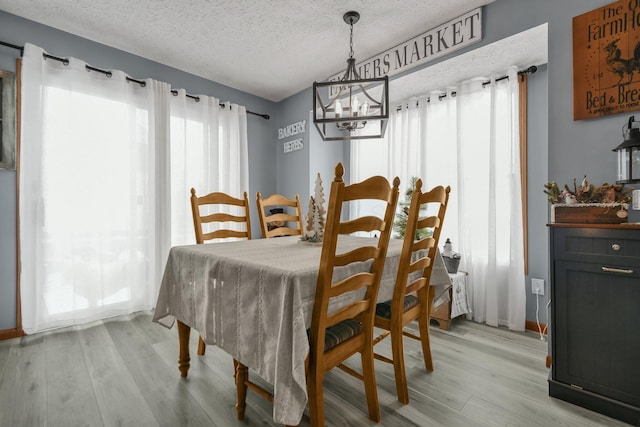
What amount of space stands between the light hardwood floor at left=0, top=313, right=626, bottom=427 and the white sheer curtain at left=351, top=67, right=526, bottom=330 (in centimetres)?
46

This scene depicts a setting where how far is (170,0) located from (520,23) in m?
2.51

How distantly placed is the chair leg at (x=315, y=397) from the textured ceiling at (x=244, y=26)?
8.07 ft

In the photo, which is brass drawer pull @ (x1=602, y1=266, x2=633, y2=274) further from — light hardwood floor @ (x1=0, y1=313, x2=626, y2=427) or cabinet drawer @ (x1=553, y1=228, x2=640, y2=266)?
light hardwood floor @ (x1=0, y1=313, x2=626, y2=427)

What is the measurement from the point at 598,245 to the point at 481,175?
143 centimetres

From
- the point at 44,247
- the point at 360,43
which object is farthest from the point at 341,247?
the point at 44,247

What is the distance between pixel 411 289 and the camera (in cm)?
167

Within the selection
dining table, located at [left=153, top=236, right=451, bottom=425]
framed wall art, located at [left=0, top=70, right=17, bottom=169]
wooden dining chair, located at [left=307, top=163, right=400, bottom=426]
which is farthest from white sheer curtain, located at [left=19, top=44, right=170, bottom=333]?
wooden dining chair, located at [left=307, top=163, right=400, bottom=426]

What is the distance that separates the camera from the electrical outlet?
254cm

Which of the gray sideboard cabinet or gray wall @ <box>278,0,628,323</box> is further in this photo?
gray wall @ <box>278,0,628,323</box>

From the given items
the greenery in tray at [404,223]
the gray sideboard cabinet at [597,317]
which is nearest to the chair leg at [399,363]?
the gray sideboard cabinet at [597,317]

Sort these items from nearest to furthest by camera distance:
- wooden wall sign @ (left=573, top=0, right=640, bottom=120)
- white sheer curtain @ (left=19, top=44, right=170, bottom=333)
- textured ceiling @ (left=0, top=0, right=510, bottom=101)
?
wooden wall sign @ (left=573, top=0, right=640, bottom=120) < textured ceiling @ (left=0, top=0, right=510, bottom=101) < white sheer curtain @ (left=19, top=44, right=170, bottom=333)

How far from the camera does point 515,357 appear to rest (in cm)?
212

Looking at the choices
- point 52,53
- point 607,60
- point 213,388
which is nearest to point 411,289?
point 213,388

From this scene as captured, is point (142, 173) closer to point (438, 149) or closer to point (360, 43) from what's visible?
point (360, 43)
